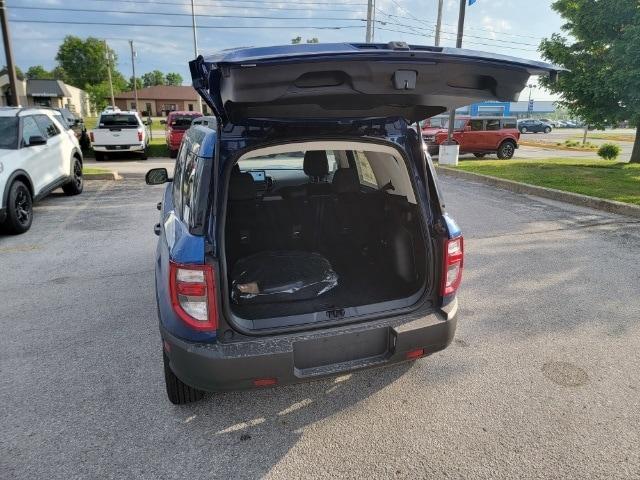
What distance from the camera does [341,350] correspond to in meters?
2.29

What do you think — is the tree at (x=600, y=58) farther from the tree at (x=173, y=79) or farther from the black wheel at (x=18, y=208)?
the tree at (x=173, y=79)

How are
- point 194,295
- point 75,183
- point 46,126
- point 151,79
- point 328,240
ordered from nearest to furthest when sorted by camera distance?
point 194,295
point 328,240
point 46,126
point 75,183
point 151,79

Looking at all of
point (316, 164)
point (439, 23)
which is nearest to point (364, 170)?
point (316, 164)

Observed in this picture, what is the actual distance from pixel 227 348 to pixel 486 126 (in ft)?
55.7

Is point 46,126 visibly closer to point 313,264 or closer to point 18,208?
point 18,208

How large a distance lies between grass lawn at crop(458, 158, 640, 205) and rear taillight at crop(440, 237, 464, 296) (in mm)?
→ 6768

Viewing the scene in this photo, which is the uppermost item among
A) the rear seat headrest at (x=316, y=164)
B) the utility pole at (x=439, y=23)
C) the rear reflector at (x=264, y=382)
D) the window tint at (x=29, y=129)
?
the utility pole at (x=439, y=23)

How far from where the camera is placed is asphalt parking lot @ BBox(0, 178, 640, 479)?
219cm

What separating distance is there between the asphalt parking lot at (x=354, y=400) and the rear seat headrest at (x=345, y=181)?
140 centimetres

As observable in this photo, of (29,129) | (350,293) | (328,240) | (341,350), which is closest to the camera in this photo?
(341,350)

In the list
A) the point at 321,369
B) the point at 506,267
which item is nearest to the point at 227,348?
the point at 321,369

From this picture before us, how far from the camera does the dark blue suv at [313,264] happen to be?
188 centimetres

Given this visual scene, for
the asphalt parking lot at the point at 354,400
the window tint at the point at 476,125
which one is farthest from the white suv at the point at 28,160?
the window tint at the point at 476,125

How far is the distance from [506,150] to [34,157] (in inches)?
618
